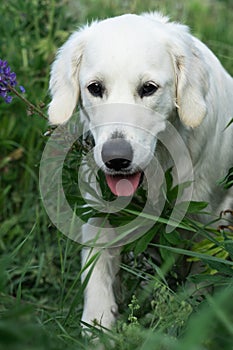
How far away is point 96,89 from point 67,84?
0.80 ft

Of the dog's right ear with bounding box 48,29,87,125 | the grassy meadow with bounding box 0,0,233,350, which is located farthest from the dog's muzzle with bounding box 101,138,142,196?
the dog's right ear with bounding box 48,29,87,125

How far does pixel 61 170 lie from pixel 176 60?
65 centimetres

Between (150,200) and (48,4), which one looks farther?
(48,4)

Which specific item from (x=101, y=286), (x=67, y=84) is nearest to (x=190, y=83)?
(x=67, y=84)

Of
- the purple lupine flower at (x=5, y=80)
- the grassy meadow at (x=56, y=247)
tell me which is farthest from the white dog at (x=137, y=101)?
the purple lupine flower at (x=5, y=80)

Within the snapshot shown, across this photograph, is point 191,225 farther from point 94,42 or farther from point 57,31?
point 57,31

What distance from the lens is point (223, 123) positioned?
322cm

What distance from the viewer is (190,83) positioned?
2.96 meters

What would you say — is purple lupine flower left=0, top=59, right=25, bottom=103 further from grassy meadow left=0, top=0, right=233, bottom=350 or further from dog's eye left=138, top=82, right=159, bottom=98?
dog's eye left=138, top=82, right=159, bottom=98

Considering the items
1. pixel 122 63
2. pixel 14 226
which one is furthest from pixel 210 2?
pixel 122 63

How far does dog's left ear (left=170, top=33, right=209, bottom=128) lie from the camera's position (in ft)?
9.55

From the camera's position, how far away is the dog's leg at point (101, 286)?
3023 mm

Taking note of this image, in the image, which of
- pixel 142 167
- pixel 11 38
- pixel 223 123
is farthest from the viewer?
pixel 11 38

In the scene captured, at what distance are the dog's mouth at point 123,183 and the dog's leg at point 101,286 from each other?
281 mm
